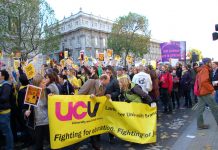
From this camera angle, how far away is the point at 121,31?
244 ft

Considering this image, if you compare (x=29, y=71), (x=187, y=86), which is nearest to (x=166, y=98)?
(x=187, y=86)

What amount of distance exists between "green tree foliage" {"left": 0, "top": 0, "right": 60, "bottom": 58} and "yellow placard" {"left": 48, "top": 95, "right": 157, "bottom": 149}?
33.3 metres

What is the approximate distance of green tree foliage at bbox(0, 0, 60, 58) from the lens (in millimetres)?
38531

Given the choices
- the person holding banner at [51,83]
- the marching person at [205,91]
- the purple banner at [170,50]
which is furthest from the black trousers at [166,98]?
the purple banner at [170,50]

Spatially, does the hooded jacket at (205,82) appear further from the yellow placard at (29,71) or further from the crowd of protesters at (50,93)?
the yellow placard at (29,71)

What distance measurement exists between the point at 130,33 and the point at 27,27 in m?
37.1

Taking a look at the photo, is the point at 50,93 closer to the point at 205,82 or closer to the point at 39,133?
the point at 39,133

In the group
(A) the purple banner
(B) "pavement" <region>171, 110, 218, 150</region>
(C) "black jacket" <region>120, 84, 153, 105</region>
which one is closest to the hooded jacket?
(B) "pavement" <region>171, 110, 218, 150</region>

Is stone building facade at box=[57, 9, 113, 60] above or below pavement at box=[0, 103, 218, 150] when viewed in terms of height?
above

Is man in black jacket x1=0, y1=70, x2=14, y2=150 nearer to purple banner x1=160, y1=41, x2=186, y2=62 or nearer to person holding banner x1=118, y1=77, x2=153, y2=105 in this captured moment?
person holding banner x1=118, y1=77, x2=153, y2=105

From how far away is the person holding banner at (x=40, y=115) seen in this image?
20.1ft

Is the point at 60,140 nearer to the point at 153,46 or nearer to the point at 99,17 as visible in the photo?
the point at 99,17

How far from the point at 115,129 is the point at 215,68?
235 inches

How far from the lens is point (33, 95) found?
19.7 ft
